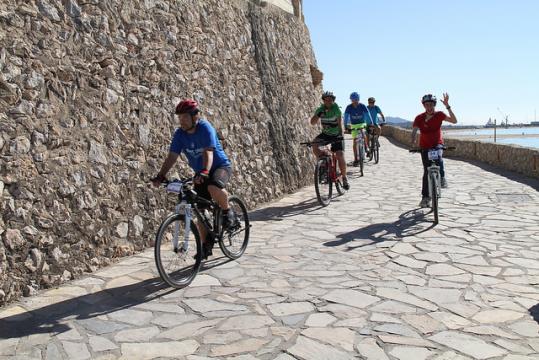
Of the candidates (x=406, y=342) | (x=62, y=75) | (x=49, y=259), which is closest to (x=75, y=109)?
(x=62, y=75)

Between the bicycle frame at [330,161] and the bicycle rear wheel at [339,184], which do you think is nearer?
the bicycle frame at [330,161]

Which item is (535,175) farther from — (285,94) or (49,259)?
(49,259)

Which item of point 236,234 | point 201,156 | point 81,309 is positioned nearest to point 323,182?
point 236,234

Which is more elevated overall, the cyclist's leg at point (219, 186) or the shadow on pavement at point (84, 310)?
the cyclist's leg at point (219, 186)

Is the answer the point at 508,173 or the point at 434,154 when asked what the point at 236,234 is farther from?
the point at 508,173

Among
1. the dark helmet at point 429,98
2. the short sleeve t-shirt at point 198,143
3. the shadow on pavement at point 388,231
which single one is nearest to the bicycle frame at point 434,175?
the shadow on pavement at point 388,231

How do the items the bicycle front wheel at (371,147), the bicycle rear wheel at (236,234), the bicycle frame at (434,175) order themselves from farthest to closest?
the bicycle front wheel at (371,147), the bicycle frame at (434,175), the bicycle rear wheel at (236,234)

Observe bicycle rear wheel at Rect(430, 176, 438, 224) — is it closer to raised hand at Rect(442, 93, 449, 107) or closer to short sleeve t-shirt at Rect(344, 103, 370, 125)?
raised hand at Rect(442, 93, 449, 107)

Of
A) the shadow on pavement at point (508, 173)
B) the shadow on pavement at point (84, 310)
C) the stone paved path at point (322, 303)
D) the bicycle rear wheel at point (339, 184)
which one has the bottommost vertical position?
the stone paved path at point (322, 303)

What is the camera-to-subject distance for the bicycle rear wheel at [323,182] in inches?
384

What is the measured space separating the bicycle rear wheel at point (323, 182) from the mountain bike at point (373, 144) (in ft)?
22.8

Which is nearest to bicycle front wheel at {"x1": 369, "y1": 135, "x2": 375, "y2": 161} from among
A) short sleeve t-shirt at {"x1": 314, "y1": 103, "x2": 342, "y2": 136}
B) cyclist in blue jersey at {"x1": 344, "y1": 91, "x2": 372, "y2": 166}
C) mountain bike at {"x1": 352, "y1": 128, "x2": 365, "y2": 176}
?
mountain bike at {"x1": 352, "y1": 128, "x2": 365, "y2": 176}

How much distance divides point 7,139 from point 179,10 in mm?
4554

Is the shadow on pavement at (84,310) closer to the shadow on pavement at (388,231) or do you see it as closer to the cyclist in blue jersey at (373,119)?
the shadow on pavement at (388,231)
